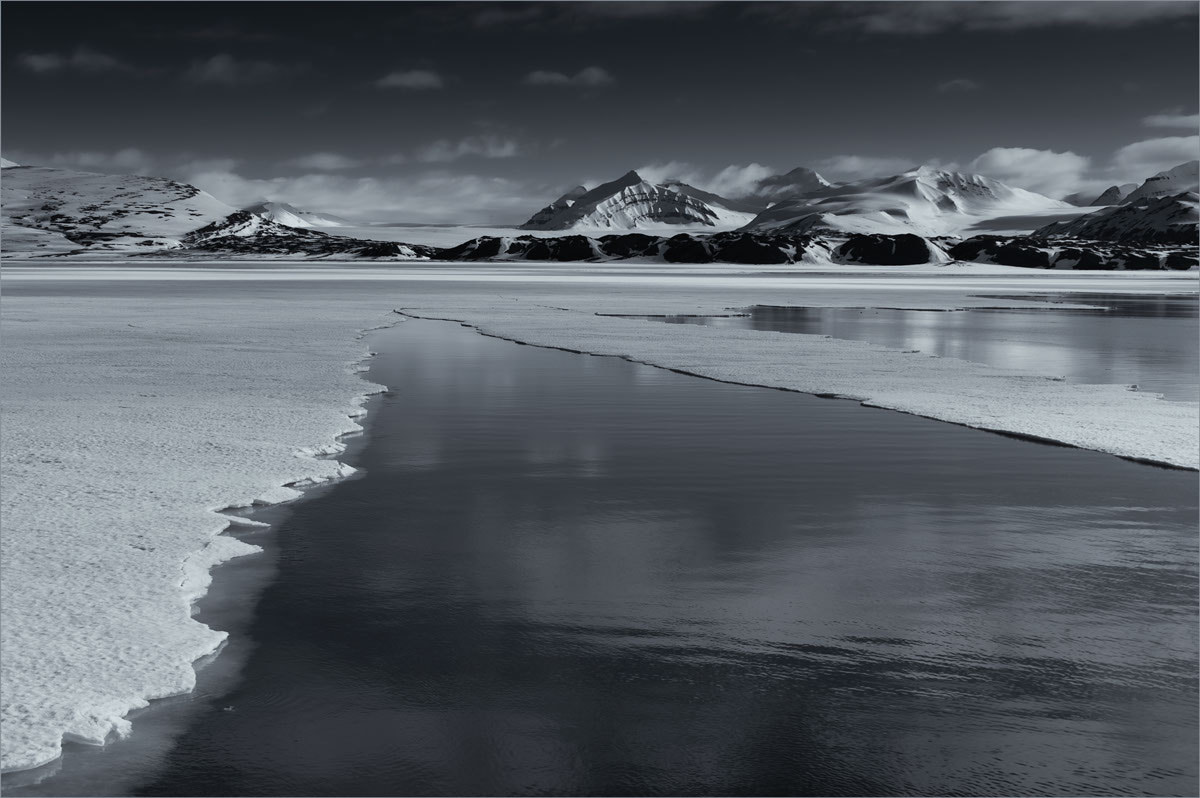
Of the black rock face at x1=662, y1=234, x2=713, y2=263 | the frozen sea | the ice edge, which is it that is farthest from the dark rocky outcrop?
the ice edge

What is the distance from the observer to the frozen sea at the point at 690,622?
4469mm

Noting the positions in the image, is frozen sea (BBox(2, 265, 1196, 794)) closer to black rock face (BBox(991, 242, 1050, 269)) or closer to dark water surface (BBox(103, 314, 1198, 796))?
dark water surface (BBox(103, 314, 1198, 796))

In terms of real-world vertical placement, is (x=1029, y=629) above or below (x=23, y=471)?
below

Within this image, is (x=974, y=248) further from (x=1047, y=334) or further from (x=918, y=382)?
(x=918, y=382)

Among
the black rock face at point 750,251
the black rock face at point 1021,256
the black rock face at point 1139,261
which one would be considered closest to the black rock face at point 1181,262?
the black rock face at point 1139,261

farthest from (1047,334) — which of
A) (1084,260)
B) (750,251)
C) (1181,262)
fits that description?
(750,251)

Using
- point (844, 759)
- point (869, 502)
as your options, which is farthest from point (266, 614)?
point (869, 502)

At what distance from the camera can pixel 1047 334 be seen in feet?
82.0

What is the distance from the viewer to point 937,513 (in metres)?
8.45

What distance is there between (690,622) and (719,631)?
0.20 metres

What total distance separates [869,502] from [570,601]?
336 cm

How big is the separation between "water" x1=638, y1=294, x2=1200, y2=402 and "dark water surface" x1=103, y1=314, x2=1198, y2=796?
7280 mm

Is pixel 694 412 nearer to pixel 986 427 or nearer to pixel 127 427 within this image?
pixel 986 427

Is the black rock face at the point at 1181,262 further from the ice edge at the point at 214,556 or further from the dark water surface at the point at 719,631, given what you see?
the ice edge at the point at 214,556
